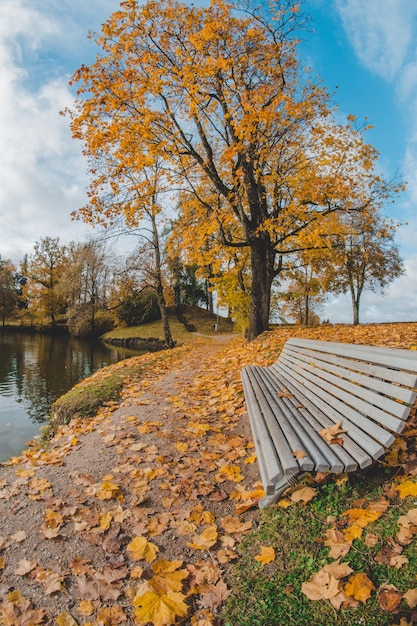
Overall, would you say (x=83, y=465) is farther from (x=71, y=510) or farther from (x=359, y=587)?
(x=359, y=587)

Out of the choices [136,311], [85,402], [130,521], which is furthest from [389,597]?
[136,311]

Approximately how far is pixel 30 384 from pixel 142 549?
1256 centimetres

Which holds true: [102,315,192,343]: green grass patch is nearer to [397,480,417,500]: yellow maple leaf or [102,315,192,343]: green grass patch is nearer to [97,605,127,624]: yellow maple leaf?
[397,480,417,500]: yellow maple leaf

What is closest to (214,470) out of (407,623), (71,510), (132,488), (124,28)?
(132,488)

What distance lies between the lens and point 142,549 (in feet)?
9.11

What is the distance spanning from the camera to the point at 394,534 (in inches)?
95.3

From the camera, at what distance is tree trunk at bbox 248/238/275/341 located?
12.2 metres

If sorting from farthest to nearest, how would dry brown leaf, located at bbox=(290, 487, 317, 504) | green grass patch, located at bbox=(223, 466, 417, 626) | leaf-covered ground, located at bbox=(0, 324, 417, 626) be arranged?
dry brown leaf, located at bbox=(290, 487, 317, 504) → leaf-covered ground, located at bbox=(0, 324, 417, 626) → green grass patch, located at bbox=(223, 466, 417, 626)

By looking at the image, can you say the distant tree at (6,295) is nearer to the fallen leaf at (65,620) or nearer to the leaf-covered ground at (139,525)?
the leaf-covered ground at (139,525)

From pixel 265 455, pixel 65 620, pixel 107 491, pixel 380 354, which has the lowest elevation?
pixel 65 620

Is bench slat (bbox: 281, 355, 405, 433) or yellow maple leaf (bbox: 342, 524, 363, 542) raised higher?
bench slat (bbox: 281, 355, 405, 433)

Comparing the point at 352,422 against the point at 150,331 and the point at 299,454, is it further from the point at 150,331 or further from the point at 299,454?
the point at 150,331

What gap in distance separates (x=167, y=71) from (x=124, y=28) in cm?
144

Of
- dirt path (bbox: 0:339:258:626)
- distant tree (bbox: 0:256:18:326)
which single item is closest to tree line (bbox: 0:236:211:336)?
distant tree (bbox: 0:256:18:326)
